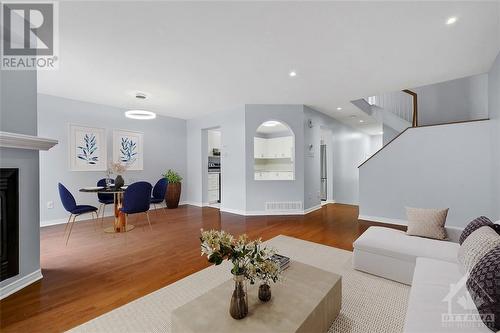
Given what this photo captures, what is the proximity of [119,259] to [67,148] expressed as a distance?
10.7ft

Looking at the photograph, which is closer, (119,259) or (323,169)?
(119,259)

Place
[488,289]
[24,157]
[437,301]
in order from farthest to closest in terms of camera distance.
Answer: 1. [24,157]
2. [437,301]
3. [488,289]

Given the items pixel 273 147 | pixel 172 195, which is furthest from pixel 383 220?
pixel 172 195

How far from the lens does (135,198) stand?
12.0 feet

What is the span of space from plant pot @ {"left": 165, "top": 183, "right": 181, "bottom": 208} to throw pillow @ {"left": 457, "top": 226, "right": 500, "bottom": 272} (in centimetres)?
576

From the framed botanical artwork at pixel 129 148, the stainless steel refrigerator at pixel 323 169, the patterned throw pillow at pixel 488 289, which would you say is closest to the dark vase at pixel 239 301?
the patterned throw pillow at pixel 488 289

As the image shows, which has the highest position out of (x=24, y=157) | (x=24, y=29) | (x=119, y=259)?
(x=24, y=29)

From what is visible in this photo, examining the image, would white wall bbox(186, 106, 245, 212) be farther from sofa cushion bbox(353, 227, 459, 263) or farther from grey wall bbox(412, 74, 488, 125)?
grey wall bbox(412, 74, 488, 125)

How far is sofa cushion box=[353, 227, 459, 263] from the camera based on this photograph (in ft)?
6.59

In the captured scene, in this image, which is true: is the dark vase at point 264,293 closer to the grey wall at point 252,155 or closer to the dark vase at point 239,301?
the dark vase at point 239,301

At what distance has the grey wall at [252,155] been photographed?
5.14 m

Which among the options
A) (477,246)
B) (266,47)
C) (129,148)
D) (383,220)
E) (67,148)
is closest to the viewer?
(477,246)

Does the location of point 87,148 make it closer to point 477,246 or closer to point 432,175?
point 477,246

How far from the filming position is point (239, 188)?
5.30 meters
